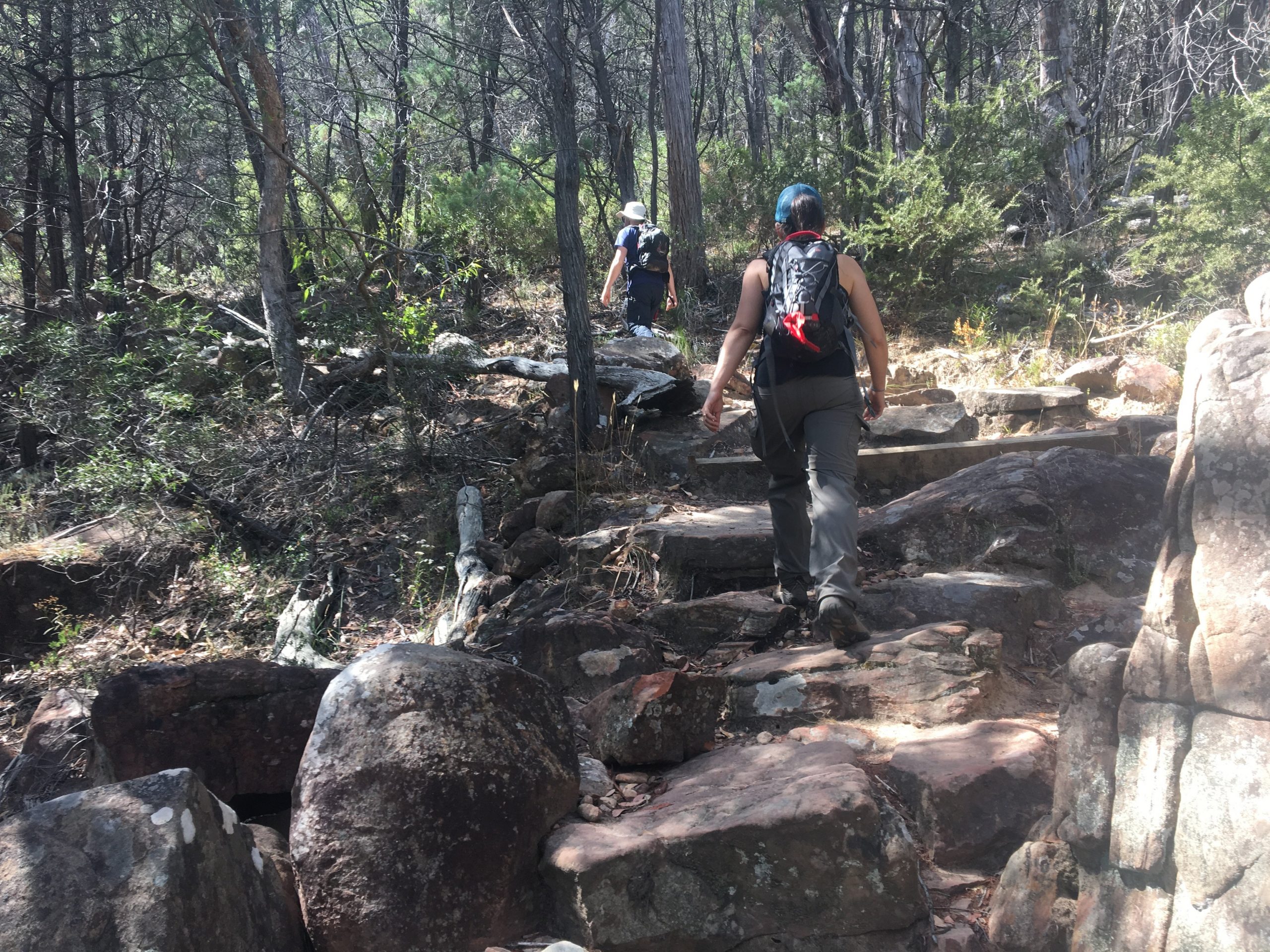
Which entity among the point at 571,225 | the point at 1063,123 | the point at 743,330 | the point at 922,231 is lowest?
the point at 743,330

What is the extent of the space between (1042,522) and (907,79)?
Result: 1053 centimetres

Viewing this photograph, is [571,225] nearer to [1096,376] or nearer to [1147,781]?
[1096,376]

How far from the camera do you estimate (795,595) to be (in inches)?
184

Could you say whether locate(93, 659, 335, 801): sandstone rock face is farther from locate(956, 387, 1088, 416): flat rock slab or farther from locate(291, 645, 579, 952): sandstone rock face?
locate(956, 387, 1088, 416): flat rock slab

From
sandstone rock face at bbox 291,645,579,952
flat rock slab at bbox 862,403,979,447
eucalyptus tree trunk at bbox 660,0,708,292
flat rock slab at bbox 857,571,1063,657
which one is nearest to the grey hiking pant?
flat rock slab at bbox 857,571,1063,657

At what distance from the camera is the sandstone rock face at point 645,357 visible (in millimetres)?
8422

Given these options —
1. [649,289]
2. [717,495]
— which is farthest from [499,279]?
[717,495]

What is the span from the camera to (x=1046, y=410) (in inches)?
287

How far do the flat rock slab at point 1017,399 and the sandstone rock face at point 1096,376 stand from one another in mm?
296

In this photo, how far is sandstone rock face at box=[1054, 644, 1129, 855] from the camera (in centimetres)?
230

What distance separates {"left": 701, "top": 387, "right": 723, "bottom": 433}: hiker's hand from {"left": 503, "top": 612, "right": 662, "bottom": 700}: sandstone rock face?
1.10 meters

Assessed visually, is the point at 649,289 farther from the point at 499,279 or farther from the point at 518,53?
the point at 518,53

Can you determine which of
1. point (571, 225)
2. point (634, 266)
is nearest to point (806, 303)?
point (571, 225)

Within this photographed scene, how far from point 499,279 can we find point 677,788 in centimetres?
1082
